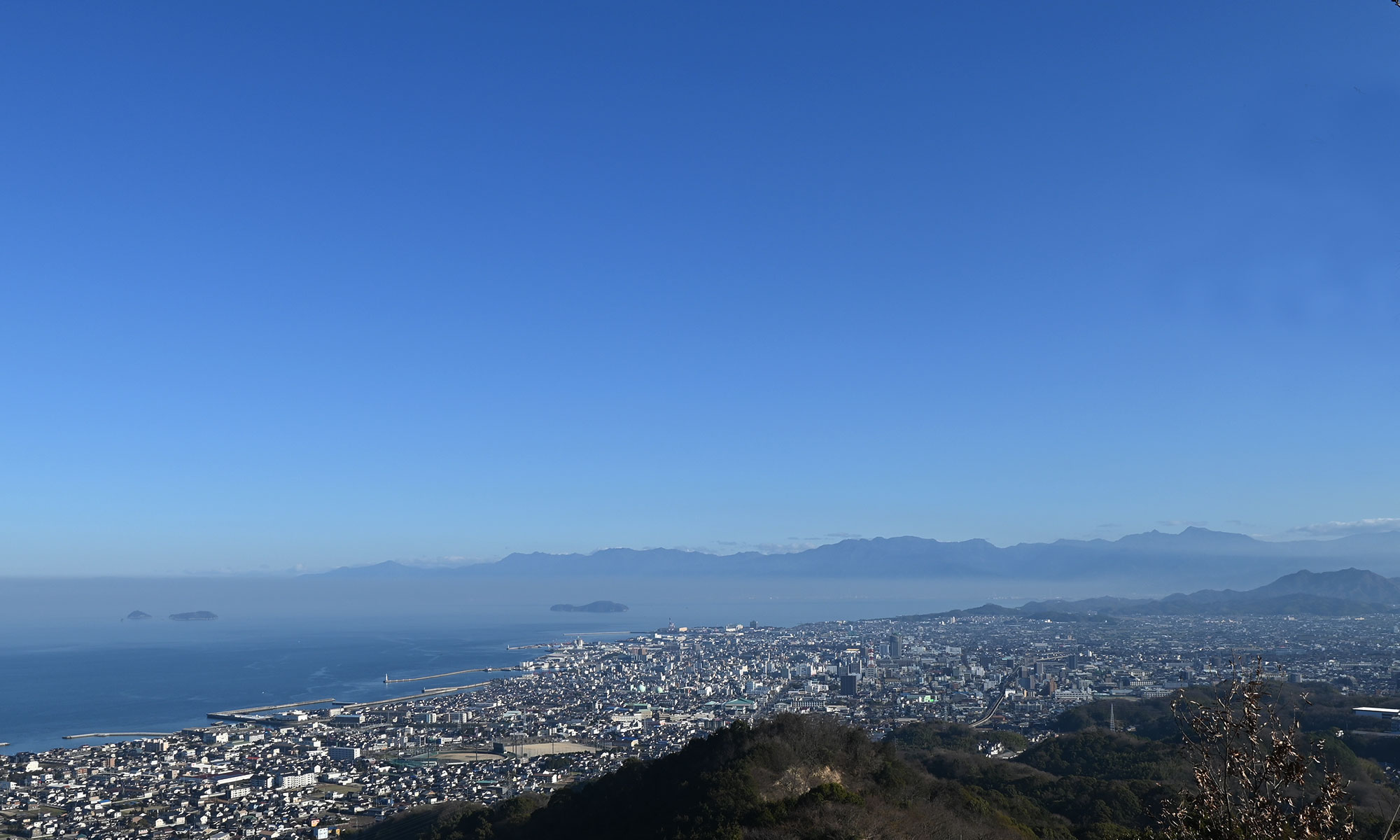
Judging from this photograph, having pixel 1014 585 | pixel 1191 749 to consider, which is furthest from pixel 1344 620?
pixel 1014 585

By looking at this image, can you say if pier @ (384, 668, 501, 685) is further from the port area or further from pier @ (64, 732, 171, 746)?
pier @ (64, 732, 171, 746)

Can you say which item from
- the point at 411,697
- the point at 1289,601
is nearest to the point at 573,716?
the point at 411,697

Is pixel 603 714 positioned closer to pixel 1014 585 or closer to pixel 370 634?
pixel 370 634

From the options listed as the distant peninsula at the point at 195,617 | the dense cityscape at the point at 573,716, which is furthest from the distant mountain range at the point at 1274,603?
the distant peninsula at the point at 195,617

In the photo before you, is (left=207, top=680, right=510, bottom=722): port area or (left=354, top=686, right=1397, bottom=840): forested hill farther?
(left=207, top=680, right=510, bottom=722): port area

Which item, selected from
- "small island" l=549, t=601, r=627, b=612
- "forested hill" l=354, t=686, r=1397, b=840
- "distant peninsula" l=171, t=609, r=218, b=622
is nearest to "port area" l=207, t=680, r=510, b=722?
"forested hill" l=354, t=686, r=1397, b=840

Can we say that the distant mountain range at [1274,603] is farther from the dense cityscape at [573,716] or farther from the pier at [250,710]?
Result: the pier at [250,710]
